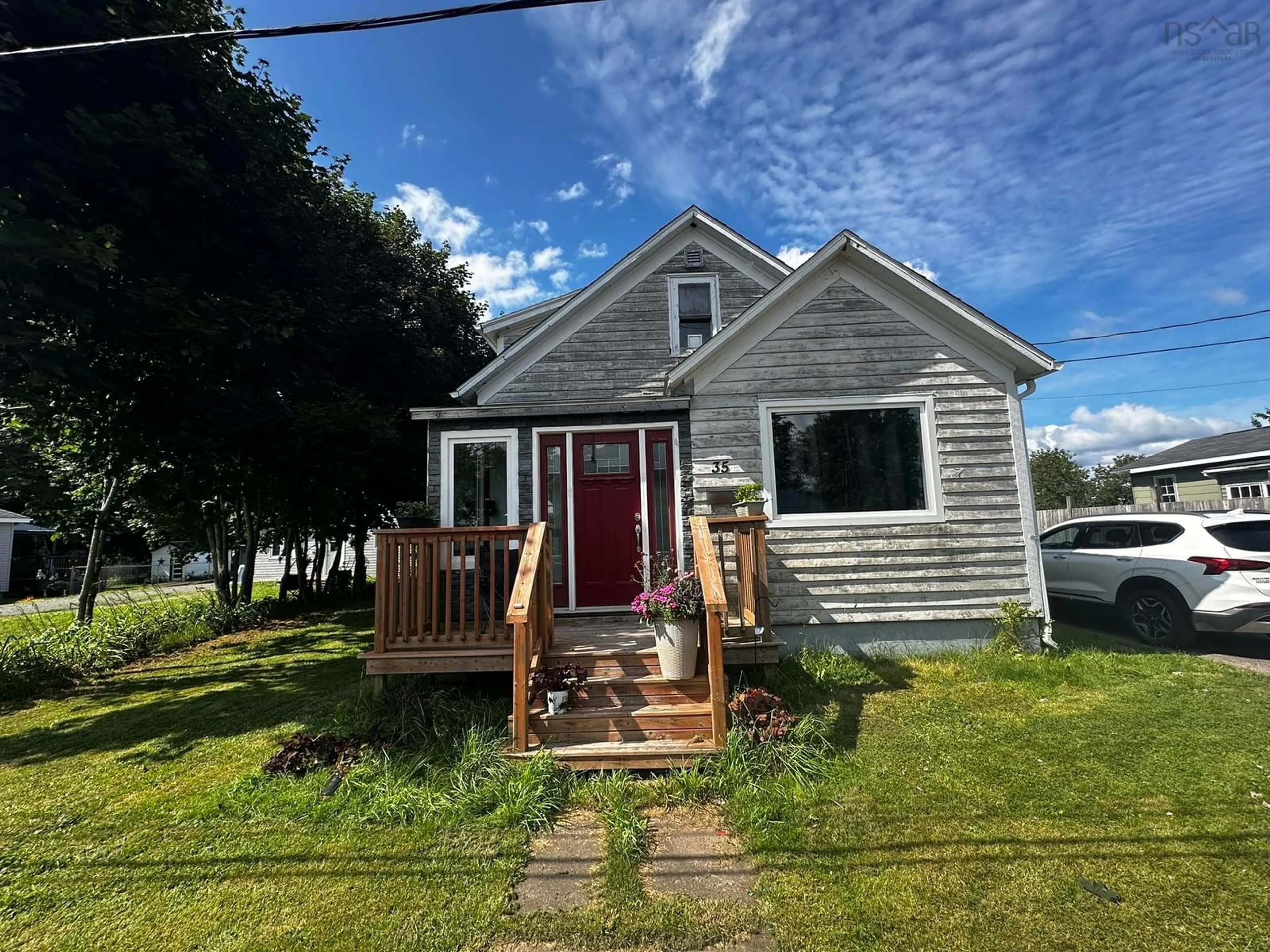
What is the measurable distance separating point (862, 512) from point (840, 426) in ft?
3.34

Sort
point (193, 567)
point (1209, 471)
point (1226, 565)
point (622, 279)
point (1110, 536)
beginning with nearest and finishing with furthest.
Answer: point (1226, 565), point (1110, 536), point (622, 279), point (1209, 471), point (193, 567)

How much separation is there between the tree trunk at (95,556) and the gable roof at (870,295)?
9.59m

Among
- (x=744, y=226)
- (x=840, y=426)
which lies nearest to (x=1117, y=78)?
(x=744, y=226)

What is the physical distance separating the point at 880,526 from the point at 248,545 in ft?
42.7

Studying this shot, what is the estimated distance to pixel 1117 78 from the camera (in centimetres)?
682

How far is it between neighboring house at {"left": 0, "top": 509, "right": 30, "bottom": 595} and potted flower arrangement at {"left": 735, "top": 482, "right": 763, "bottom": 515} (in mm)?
26221

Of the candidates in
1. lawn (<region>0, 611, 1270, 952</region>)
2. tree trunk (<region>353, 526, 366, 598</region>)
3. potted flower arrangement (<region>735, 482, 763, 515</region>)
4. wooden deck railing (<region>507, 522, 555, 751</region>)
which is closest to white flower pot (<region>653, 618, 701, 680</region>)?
lawn (<region>0, 611, 1270, 952</region>)

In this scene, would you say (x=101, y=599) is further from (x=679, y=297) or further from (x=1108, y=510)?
(x=1108, y=510)

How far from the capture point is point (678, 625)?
445 cm

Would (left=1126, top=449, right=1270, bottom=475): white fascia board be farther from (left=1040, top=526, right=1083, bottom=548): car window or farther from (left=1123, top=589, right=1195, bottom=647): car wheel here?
(left=1123, top=589, right=1195, bottom=647): car wheel

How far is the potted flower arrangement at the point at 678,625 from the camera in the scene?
4.45 metres

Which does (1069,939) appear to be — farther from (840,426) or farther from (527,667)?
(840,426)

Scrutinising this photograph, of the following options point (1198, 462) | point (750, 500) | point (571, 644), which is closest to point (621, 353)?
point (750, 500)

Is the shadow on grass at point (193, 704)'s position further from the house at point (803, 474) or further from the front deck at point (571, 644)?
the house at point (803, 474)
